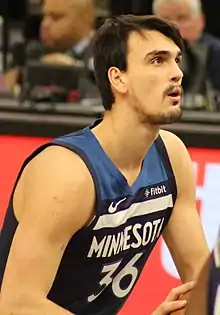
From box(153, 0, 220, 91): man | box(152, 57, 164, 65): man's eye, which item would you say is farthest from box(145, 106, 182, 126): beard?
box(153, 0, 220, 91): man

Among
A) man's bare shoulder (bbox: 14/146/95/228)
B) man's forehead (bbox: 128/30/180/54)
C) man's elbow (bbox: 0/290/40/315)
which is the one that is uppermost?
man's forehead (bbox: 128/30/180/54)

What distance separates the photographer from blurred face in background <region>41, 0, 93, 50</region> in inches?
167

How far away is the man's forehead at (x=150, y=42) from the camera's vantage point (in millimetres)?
2316

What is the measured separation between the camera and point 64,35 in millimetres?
4320

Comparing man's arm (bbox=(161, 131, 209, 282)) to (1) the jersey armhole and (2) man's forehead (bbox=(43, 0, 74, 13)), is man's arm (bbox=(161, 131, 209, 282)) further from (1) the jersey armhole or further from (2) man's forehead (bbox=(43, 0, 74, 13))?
(2) man's forehead (bbox=(43, 0, 74, 13))

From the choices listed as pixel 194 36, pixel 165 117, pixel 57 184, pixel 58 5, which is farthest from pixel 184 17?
pixel 57 184

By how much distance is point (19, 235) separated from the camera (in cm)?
220

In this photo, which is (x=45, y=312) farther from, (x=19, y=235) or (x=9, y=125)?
(x=9, y=125)

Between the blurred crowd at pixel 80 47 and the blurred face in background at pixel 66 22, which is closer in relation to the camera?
the blurred crowd at pixel 80 47

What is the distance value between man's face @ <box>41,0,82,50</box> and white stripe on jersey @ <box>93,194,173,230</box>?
75.4 inches

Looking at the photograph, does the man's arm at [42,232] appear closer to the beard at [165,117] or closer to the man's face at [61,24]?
the beard at [165,117]

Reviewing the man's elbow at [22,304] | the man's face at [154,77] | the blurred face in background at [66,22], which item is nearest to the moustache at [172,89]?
the man's face at [154,77]

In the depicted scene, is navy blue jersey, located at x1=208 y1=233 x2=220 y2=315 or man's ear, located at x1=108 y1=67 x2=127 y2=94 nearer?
navy blue jersey, located at x1=208 y1=233 x2=220 y2=315

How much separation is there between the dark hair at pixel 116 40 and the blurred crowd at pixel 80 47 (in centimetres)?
136
